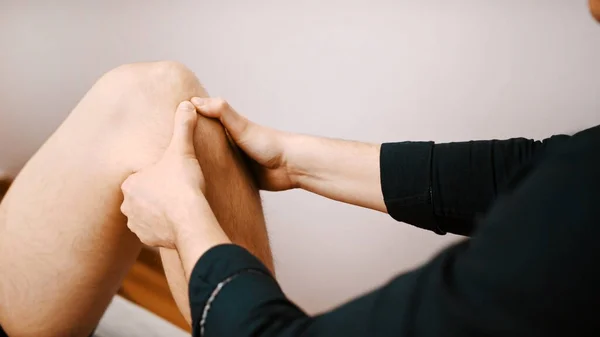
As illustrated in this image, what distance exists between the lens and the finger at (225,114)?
0.85 m

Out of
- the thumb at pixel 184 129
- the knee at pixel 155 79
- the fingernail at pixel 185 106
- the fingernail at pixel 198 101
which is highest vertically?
the knee at pixel 155 79

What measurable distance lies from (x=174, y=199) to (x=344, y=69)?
1.94 feet

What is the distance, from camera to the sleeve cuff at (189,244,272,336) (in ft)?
1.75

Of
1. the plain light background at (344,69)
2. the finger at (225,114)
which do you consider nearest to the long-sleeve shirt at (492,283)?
the finger at (225,114)

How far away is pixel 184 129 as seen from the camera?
776mm

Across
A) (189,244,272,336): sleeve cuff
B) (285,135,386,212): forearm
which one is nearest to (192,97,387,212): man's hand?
(285,135,386,212): forearm

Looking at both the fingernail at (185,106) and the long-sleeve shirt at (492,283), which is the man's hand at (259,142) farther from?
the long-sleeve shirt at (492,283)

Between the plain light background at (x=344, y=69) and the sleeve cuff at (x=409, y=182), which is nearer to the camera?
the sleeve cuff at (x=409, y=182)

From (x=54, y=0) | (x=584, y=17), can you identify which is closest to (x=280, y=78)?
(x=584, y=17)

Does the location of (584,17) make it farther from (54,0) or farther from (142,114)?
(54,0)

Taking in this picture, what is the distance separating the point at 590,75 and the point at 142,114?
73 cm

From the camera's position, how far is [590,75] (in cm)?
92

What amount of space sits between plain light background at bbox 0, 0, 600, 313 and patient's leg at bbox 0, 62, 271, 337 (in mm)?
417

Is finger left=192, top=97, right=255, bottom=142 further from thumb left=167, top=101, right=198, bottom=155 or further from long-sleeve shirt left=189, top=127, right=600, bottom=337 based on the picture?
long-sleeve shirt left=189, top=127, right=600, bottom=337
